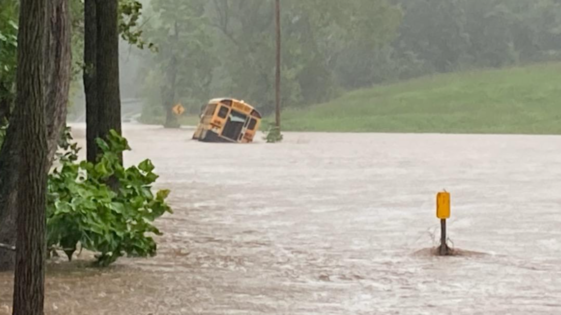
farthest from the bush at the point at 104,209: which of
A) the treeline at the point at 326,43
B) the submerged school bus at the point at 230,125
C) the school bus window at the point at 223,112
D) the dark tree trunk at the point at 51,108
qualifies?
the treeline at the point at 326,43

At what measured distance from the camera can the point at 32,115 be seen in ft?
23.4

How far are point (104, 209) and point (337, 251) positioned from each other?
3.20 metres

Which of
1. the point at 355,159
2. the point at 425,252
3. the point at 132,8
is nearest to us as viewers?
the point at 425,252

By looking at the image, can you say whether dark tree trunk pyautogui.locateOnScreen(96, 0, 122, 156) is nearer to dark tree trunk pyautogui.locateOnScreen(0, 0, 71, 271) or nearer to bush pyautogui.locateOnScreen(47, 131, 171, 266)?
bush pyautogui.locateOnScreen(47, 131, 171, 266)

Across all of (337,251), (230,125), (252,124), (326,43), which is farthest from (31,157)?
(326,43)

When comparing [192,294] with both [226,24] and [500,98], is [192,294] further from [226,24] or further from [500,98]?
[226,24]

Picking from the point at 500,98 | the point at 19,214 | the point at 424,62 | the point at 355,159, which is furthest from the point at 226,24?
the point at 19,214

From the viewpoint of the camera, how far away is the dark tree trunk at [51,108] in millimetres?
10391

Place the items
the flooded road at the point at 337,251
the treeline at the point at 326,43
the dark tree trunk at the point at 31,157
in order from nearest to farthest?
the dark tree trunk at the point at 31,157 < the flooded road at the point at 337,251 < the treeline at the point at 326,43

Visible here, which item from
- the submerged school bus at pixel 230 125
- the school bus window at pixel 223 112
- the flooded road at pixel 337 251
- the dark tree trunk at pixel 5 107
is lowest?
the flooded road at pixel 337 251

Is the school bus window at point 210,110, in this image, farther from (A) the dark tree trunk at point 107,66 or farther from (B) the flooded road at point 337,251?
(A) the dark tree trunk at point 107,66

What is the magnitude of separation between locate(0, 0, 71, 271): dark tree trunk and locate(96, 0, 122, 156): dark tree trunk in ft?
7.92

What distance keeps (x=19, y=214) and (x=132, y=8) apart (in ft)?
27.2

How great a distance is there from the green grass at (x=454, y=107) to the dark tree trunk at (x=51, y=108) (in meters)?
53.0
